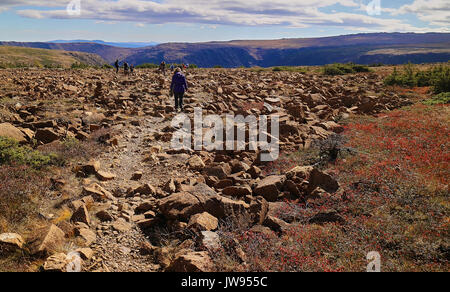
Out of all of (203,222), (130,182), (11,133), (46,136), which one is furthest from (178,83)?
(203,222)

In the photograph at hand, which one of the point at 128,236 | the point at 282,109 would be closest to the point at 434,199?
the point at 128,236

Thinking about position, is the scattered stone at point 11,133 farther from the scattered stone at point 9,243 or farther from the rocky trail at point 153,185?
the scattered stone at point 9,243

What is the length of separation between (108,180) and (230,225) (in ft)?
12.4

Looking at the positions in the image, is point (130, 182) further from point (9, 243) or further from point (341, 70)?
Result: point (341, 70)

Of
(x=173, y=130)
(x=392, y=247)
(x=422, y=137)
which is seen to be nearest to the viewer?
A: (x=392, y=247)

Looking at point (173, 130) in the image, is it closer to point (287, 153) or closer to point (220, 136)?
point (220, 136)

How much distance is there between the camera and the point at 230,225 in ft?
18.5
